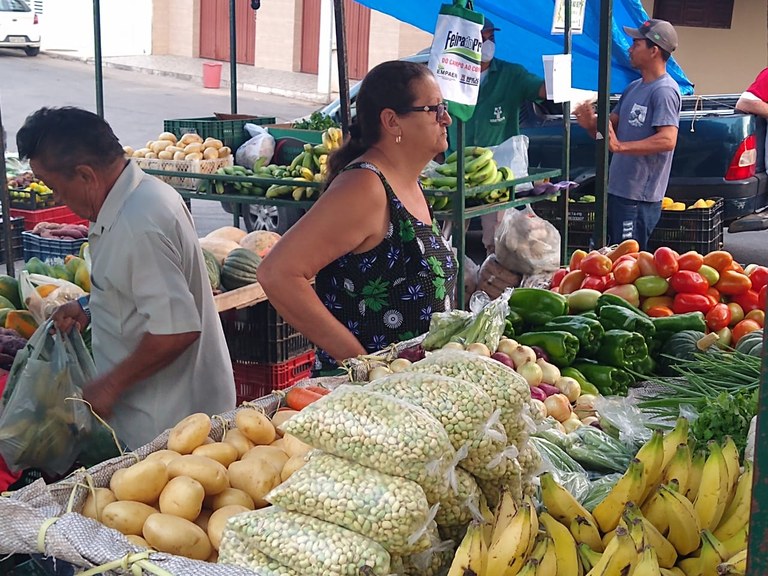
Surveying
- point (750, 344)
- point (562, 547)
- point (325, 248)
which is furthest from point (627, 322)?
point (562, 547)

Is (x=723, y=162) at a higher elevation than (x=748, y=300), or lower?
higher

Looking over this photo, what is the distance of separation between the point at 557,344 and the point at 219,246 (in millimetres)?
2330

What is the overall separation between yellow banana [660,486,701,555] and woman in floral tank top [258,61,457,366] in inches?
60.2

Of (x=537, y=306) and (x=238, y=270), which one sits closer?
(x=537, y=306)

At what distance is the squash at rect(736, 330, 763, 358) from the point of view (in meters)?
3.55

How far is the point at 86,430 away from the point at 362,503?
5.42 ft

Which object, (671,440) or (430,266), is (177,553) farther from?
(430,266)

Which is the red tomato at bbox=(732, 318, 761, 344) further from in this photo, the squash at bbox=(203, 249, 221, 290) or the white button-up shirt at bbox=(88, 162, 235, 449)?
the squash at bbox=(203, 249, 221, 290)

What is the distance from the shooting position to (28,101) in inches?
758

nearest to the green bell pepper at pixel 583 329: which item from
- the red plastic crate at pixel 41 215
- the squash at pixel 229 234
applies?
the squash at pixel 229 234

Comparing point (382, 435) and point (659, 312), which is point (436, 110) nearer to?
point (659, 312)

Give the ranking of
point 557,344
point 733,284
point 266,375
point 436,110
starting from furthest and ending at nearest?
1. point 266,375
2. point 733,284
3. point 557,344
4. point 436,110

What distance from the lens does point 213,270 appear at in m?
4.69

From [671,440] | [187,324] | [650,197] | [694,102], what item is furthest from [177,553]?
[694,102]
